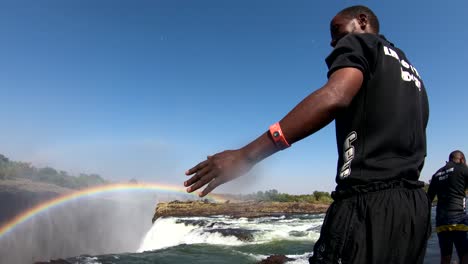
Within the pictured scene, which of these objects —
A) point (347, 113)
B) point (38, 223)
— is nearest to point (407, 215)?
point (347, 113)

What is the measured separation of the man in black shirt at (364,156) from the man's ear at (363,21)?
10.4 inches

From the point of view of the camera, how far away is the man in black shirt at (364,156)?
144 cm

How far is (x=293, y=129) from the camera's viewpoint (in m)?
1.41

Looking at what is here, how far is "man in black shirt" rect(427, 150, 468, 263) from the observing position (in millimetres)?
5703

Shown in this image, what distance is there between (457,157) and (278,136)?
5794 mm

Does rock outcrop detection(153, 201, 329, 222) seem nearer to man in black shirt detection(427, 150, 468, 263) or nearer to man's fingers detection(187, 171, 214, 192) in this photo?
man in black shirt detection(427, 150, 468, 263)

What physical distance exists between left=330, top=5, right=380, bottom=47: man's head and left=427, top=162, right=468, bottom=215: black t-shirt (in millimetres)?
4952

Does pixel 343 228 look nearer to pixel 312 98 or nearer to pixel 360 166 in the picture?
pixel 360 166

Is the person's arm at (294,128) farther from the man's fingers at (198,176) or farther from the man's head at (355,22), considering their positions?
the man's head at (355,22)

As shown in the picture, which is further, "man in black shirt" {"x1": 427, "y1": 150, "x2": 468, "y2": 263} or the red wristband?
"man in black shirt" {"x1": 427, "y1": 150, "x2": 468, "y2": 263}

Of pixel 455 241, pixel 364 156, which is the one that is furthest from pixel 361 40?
pixel 455 241

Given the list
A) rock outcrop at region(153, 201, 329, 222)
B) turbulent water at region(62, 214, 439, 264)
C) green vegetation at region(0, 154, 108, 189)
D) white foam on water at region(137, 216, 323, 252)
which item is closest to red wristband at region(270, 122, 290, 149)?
turbulent water at region(62, 214, 439, 264)

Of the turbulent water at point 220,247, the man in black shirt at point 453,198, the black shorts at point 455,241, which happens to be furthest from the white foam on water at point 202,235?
the man in black shirt at point 453,198

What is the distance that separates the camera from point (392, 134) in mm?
1562
